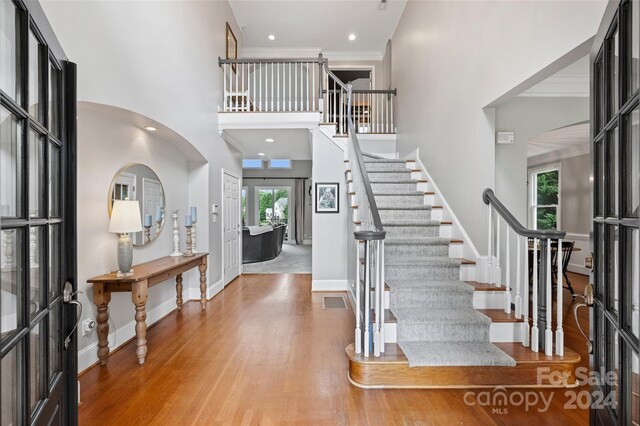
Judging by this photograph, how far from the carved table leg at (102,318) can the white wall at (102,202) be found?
0.10 metres

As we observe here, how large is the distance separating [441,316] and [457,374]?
48 centimetres

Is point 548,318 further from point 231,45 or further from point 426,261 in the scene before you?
point 231,45

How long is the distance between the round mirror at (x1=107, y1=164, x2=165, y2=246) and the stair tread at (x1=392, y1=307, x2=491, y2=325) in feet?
8.85

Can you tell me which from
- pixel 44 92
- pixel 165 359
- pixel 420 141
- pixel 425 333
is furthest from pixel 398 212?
pixel 44 92

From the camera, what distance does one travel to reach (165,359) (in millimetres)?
2662

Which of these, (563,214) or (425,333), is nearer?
(425,333)

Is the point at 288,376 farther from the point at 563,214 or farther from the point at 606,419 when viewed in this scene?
the point at 563,214

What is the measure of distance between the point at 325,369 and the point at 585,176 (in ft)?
21.5

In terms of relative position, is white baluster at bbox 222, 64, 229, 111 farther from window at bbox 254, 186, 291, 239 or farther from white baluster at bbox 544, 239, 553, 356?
window at bbox 254, 186, 291, 239

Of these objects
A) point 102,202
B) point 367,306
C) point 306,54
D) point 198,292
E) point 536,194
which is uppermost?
point 306,54

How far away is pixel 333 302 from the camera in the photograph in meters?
4.33

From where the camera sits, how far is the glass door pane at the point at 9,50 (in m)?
0.78

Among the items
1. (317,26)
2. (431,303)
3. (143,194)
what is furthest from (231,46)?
(431,303)

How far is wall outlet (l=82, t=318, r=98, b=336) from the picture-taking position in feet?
8.27
